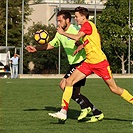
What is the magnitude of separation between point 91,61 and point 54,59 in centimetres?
4188

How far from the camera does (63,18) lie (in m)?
10.7

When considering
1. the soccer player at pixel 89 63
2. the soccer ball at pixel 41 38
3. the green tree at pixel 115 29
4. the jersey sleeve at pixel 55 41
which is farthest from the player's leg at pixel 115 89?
the green tree at pixel 115 29

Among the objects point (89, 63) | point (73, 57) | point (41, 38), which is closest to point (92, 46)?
point (89, 63)

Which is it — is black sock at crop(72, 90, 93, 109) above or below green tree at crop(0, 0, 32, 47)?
below

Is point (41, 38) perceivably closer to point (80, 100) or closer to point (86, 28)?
point (80, 100)

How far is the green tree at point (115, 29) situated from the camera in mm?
50312

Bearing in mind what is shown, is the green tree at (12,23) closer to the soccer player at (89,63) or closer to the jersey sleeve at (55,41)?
the jersey sleeve at (55,41)

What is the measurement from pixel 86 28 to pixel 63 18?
2.74 ft

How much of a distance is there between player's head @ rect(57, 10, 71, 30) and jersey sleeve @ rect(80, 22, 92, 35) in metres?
0.72

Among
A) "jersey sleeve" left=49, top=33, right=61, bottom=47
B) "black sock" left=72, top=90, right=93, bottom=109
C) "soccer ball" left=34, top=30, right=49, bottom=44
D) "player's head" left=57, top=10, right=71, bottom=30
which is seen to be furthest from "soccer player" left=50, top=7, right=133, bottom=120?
"soccer ball" left=34, top=30, right=49, bottom=44

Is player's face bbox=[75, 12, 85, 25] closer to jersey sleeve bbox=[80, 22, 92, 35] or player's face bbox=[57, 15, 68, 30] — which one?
jersey sleeve bbox=[80, 22, 92, 35]

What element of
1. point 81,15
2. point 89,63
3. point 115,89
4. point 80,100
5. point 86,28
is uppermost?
point 81,15

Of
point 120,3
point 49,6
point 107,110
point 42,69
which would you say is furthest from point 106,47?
point 107,110

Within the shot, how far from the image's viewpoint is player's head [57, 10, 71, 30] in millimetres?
10656
